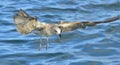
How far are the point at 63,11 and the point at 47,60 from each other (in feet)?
13.1

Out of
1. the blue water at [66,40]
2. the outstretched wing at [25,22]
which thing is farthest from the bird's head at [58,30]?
the blue water at [66,40]

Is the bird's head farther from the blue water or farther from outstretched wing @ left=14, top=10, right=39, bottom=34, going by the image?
the blue water

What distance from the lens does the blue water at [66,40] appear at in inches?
349

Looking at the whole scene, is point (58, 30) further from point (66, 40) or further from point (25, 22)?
point (66, 40)

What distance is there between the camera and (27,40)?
32.8ft

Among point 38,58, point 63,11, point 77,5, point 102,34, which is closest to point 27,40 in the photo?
point 38,58

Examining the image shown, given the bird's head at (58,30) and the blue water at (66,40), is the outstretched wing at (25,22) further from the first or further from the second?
the blue water at (66,40)

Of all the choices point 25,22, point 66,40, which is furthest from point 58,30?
point 66,40

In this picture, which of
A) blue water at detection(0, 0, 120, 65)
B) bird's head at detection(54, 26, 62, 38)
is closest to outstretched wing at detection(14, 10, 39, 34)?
bird's head at detection(54, 26, 62, 38)

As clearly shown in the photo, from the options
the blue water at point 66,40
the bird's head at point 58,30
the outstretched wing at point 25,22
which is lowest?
the blue water at point 66,40

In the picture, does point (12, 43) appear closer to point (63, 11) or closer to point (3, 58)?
point (3, 58)

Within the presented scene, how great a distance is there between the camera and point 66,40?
1016cm

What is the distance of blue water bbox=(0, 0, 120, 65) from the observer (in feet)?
29.1

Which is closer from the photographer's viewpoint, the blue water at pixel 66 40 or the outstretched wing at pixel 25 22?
the outstretched wing at pixel 25 22
